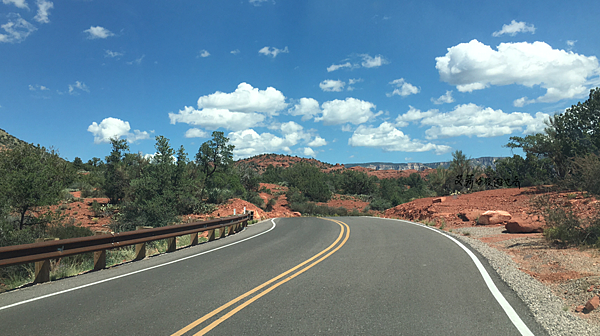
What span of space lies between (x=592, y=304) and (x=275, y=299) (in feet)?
15.1

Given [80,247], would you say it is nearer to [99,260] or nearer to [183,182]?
[99,260]

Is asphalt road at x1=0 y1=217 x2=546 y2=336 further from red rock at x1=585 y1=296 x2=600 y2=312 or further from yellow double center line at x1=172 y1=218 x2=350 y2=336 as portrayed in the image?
red rock at x1=585 y1=296 x2=600 y2=312

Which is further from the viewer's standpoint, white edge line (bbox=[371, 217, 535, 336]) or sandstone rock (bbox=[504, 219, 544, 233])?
sandstone rock (bbox=[504, 219, 544, 233])

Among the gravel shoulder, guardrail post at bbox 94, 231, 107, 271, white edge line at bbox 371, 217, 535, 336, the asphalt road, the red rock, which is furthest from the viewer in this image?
guardrail post at bbox 94, 231, 107, 271

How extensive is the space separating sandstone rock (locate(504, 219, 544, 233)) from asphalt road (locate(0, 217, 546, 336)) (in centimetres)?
575

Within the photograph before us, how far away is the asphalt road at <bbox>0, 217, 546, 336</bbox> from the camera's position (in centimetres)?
470

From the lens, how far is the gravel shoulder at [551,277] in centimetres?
483

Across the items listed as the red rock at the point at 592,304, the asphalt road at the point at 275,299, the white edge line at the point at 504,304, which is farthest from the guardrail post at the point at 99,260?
the red rock at the point at 592,304

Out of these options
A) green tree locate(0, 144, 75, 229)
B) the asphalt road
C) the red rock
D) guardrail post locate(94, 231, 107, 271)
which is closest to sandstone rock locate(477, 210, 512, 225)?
the asphalt road

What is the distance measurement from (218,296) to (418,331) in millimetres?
3237

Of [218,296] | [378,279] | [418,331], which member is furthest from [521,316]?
[218,296]

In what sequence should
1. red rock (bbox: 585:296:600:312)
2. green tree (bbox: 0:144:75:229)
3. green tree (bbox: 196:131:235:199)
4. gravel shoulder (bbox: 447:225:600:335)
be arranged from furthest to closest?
green tree (bbox: 196:131:235:199), green tree (bbox: 0:144:75:229), red rock (bbox: 585:296:600:312), gravel shoulder (bbox: 447:225:600:335)

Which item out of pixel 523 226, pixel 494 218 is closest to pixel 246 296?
pixel 523 226

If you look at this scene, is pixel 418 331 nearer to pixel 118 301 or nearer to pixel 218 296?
pixel 218 296
